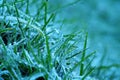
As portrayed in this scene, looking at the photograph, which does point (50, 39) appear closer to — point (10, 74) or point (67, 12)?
point (10, 74)

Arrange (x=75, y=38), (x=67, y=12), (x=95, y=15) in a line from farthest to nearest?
(x=95, y=15) → (x=67, y=12) → (x=75, y=38)

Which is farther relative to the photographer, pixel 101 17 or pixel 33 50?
pixel 101 17

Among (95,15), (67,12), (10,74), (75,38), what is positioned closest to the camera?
(10,74)

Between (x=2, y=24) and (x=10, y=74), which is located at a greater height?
(x=2, y=24)

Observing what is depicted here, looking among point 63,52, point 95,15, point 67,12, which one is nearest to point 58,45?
point 63,52

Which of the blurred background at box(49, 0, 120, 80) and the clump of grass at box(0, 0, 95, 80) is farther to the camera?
the blurred background at box(49, 0, 120, 80)

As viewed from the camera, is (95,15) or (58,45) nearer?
(58,45)

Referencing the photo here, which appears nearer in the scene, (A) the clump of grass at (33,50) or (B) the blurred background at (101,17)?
(A) the clump of grass at (33,50)
